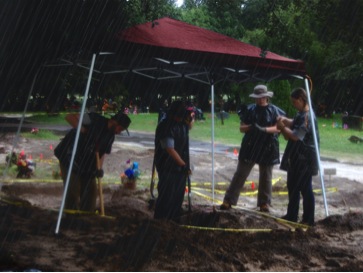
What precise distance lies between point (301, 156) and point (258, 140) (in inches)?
35.5

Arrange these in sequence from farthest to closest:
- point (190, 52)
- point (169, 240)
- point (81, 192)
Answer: point (81, 192) < point (190, 52) < point (169, 240)

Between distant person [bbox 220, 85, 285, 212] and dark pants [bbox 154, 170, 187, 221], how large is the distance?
4.42ft

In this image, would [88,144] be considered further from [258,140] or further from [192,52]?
[258,140]

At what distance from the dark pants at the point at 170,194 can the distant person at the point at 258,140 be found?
1.35m

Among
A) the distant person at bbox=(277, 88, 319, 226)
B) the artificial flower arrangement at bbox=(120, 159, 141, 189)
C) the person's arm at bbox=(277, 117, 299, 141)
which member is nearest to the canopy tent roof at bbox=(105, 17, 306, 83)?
the distant person at bbox=(277, 88, 319, 226)

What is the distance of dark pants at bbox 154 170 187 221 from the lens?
607 cm

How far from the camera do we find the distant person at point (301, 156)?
253 inches

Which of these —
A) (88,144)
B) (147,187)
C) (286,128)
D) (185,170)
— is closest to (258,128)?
(286,128)

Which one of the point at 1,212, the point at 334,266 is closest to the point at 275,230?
the point at 334,266

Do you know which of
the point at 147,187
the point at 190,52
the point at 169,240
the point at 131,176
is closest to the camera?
the point at 169,240

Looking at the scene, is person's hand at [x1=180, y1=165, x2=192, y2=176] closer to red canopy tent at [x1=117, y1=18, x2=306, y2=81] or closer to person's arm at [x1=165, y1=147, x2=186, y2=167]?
person's arm at [x1=165, y1=147, x2=186, y2=167]

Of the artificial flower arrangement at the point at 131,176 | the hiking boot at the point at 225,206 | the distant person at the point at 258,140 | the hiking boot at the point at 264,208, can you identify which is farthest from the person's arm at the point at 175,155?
the artificial flower arrangement at the point at 131,176

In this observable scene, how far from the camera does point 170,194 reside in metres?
6.09

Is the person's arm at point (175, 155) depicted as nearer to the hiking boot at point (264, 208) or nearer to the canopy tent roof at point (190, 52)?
the canopy tent roof at point (190, 52)
